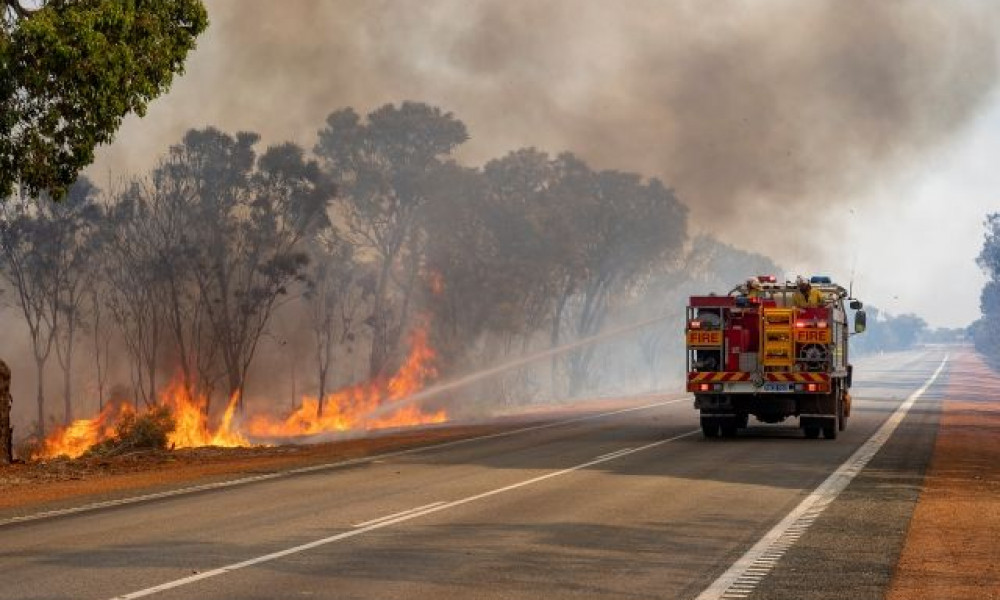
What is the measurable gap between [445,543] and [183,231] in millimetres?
55273

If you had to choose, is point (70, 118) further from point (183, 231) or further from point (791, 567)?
point (183, 231)

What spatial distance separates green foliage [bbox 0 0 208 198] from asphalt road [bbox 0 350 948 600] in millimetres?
6892

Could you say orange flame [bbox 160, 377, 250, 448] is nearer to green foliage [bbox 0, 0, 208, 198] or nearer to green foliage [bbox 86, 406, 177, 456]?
green foliage [bbox 86, 406, 177, 456]

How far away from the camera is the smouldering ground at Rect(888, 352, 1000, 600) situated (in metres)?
9.81

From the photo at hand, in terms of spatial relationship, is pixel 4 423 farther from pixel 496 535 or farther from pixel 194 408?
pixel 194 408

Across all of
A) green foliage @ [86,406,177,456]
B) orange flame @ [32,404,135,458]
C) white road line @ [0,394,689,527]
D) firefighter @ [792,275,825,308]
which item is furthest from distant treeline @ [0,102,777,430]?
firefighter @ [792,275,825,308]

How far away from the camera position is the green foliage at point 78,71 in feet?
66.6

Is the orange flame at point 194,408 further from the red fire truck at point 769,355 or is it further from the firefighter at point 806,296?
the firefighter at point 806,296

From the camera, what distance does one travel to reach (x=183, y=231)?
6475 cm

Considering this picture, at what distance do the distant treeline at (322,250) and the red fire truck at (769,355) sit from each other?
36835 mm

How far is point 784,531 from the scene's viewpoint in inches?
508

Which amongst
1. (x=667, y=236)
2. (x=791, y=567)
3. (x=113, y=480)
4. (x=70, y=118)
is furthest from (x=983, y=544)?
(x=667, y=236)

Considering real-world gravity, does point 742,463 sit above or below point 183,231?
below

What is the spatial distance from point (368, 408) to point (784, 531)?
5501 cm
